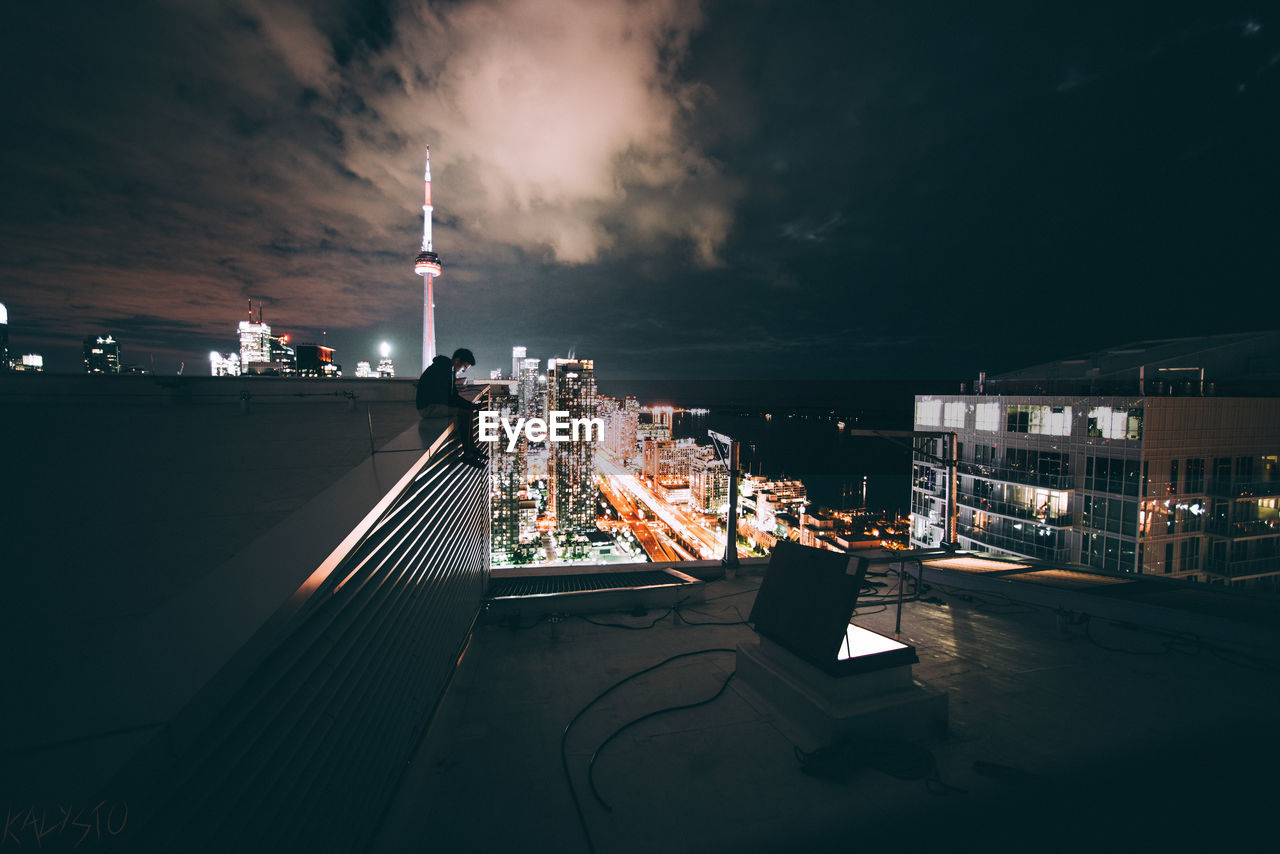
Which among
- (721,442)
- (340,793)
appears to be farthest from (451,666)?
(721,442)

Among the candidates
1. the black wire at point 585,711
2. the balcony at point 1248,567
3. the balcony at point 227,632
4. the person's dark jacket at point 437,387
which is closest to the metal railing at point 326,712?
the balcony at point 227,632

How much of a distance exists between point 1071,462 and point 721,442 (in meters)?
14.9

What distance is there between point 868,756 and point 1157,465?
17.0m

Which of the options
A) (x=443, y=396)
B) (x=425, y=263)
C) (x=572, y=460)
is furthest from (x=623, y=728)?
(x=572, y=460)

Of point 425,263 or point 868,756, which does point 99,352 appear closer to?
point 425,263

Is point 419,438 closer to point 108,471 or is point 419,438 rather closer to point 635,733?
point 108,471

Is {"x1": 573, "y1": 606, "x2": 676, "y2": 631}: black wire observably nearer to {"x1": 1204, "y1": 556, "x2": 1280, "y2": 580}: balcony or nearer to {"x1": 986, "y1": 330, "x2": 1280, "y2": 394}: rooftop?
{"x1": 986, "y1": 330, "x2": 1280, "y2": 394}: rooftop

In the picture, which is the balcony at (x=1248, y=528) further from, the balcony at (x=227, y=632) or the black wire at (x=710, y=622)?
the balcony at (x=227, y=632)

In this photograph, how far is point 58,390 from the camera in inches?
244

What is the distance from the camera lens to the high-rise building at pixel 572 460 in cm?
6047

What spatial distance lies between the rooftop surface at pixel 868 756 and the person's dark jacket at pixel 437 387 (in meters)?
2.63

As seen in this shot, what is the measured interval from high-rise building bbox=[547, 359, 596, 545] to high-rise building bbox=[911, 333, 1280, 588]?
1776 inches

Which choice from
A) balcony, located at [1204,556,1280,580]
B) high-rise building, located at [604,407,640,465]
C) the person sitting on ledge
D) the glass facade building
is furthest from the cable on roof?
high-rise building, located at [604,407,640,465]

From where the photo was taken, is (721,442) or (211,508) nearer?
(211,508)
